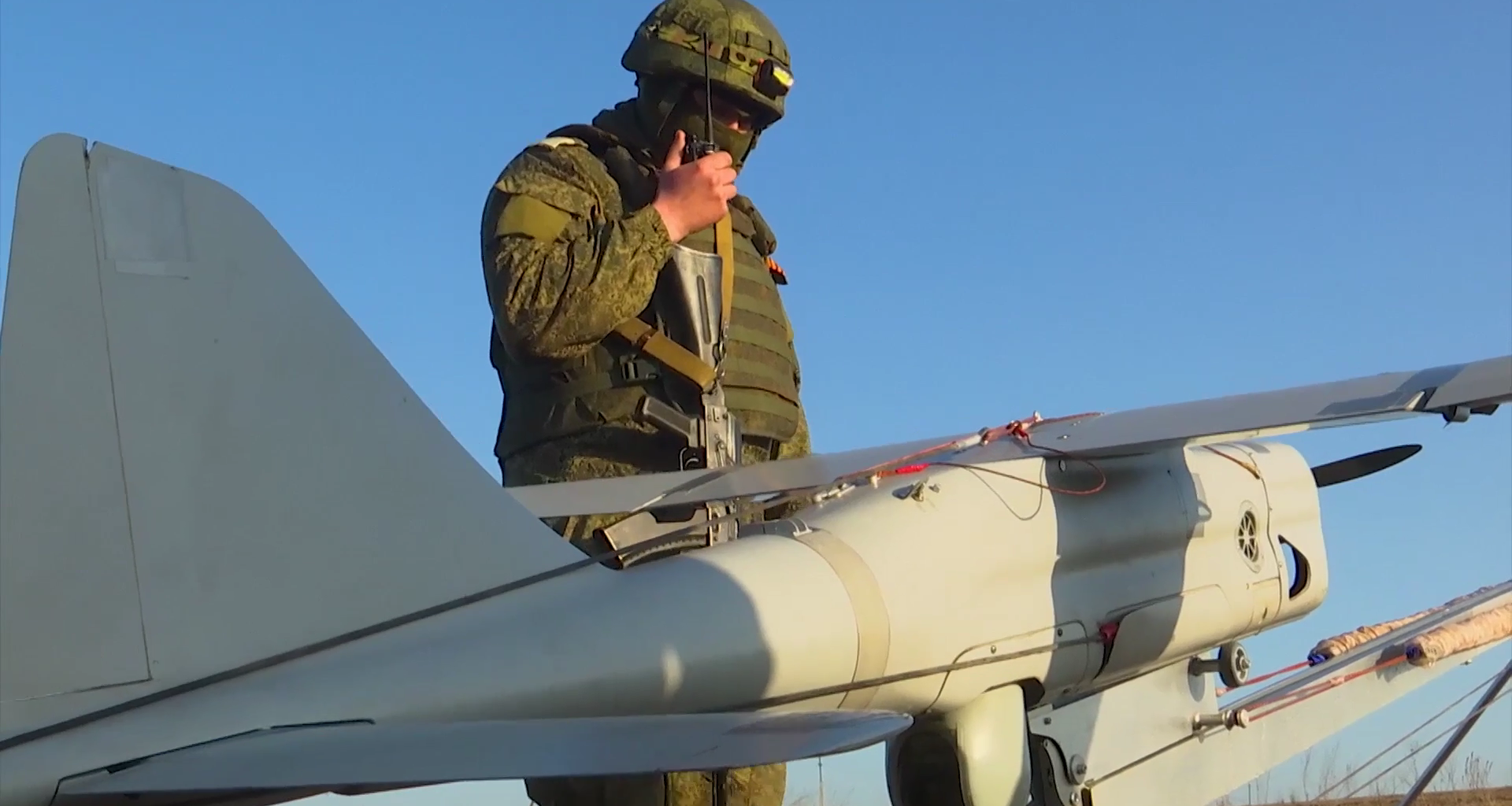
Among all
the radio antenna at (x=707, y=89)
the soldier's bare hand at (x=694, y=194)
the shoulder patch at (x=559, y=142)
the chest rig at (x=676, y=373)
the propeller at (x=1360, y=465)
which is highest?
the radio antenna at (x=707, y=89)

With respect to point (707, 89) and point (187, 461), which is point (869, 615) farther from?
point (707, 89)

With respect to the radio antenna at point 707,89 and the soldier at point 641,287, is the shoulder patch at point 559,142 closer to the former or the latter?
the soldier at point 641,287

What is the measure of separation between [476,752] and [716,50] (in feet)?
13.1

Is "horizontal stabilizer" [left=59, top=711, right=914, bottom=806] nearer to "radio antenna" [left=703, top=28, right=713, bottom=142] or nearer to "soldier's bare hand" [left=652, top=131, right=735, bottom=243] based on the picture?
"soldier's bare hand" [left=652, top=131, right=735, bottom=243]

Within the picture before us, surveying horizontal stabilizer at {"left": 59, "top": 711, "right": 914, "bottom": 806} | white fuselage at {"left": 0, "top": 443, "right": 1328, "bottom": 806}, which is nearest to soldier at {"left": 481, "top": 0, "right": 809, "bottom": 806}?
white fuselage at {"left": 0, "top": 443, "right": 1328, "bottom": 806}

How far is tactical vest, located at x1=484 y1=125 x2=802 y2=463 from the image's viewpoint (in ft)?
17.9

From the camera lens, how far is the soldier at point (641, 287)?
5.18 m

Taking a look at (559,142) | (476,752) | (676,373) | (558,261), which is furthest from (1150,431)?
(476,752)

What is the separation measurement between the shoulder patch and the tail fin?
215 cm

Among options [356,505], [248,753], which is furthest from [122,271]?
[248,753]

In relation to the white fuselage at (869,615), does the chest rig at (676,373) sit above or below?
above

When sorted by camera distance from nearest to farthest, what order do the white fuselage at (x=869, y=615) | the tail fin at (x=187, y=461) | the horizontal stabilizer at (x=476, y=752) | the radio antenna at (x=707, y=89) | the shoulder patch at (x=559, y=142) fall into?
the horizontal stabilizer at (x=476, y=752), the tail fin at (x=187, y=461), the white fuselage at (x=869, y=615), the shoulder patch at (x=559, y=142), the radio antenna at (x=707, y=89)

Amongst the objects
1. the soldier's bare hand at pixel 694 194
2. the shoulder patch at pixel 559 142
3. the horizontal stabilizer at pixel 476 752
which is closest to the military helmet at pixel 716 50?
the shoulder patch at pixel 559 142

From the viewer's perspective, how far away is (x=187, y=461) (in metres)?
3.18
